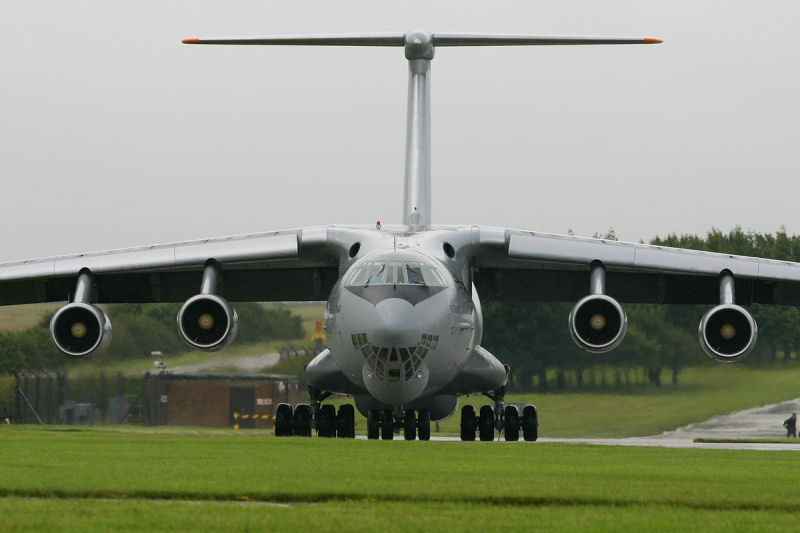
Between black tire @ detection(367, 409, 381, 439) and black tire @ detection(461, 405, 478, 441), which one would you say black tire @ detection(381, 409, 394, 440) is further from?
black tire @ detection(461, 405, 478, 441)

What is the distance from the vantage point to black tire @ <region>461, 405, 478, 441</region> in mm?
20219

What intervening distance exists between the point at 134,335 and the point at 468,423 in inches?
346

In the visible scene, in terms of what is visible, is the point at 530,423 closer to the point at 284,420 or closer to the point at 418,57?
the point at 284,420

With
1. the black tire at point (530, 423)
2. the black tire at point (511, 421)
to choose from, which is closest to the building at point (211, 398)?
the black tire at point (511, 421)

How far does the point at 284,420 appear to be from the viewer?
67.4 feet

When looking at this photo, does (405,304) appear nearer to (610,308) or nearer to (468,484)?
(610,308)

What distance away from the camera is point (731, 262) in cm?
1870

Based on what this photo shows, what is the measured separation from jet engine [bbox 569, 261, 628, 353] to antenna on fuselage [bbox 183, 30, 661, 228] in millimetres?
3672

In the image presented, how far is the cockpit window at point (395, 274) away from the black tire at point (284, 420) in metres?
4.27

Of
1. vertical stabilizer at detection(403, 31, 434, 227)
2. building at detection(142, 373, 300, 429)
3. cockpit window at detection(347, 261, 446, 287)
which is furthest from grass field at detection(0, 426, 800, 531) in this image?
building at detection(142, 373, 300, 429)

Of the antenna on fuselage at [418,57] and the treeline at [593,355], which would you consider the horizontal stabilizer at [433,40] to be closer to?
the antenna on fuselage at [418,57]

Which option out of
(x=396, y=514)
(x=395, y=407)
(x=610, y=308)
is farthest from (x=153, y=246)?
(x=396, y=514)

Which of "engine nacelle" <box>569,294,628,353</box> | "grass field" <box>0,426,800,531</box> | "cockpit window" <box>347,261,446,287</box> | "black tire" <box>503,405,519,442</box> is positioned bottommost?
"grass field" <box>0,426,800,531</box>

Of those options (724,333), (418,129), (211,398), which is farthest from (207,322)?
(211,398)
